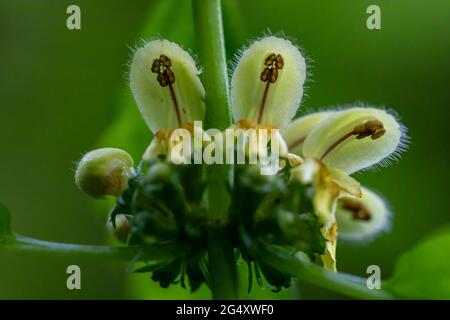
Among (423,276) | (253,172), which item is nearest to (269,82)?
(253,172)

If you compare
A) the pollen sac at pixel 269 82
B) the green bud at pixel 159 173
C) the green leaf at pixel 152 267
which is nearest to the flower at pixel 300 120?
the pollen sac at pixel 269 82

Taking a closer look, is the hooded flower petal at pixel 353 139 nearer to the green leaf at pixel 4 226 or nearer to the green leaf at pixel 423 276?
the green leaf at pixel 423 276

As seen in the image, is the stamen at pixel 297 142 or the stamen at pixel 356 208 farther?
the stamen at pixel 356 208

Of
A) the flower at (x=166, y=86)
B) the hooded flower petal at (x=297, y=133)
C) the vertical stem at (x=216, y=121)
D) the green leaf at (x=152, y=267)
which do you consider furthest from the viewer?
the hooded flower petal at (x=297, y=133)

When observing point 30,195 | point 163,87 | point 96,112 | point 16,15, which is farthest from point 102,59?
point 163,87

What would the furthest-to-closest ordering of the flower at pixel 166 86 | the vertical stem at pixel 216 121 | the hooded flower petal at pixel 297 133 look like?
the hooded flower petal at pixel 297 133
the flower at pixel 166 86
the vertical stem at pixel 216 121

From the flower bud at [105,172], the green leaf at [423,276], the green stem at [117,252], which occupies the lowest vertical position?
the green leaf at [423,276]
